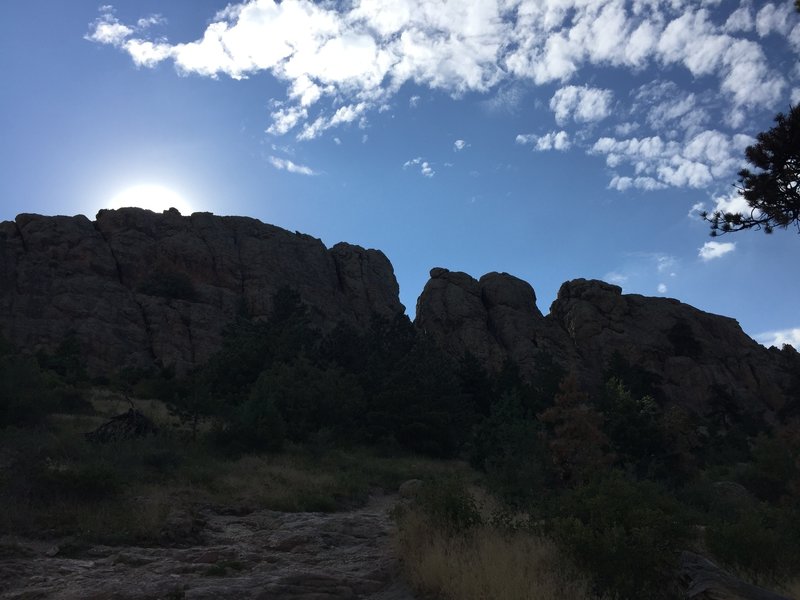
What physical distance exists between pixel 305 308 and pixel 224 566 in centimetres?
4347

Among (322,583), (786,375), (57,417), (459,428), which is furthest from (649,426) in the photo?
(786,375)

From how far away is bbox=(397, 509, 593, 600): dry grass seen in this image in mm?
6543

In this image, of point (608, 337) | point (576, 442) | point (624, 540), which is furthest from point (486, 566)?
point (608, 337)

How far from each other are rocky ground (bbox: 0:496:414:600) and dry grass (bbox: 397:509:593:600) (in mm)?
473

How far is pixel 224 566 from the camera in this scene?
9.11 metres

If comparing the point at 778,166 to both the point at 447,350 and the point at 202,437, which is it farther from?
the point at 447,350

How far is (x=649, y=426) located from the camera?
27.2 m

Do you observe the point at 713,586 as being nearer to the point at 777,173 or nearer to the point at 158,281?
the point at 777,173

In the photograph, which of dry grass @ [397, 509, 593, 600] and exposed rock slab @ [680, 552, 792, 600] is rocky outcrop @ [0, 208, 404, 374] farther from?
exposed rock slab @ [680, 552, 792, 600]

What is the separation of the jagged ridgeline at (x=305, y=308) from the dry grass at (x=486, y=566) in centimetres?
3924

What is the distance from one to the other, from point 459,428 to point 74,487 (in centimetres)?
2741

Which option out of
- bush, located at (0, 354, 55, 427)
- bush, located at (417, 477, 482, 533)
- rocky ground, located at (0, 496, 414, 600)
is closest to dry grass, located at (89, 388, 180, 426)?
bush, located at (0, 354, 55, 427)

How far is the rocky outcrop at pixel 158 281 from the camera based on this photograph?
52.4 metres

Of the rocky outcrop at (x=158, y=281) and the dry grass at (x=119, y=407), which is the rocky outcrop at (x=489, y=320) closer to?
the rocky outcrop at (x=158, y=281)
